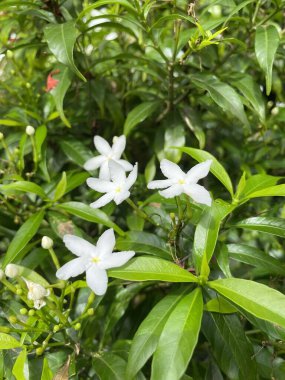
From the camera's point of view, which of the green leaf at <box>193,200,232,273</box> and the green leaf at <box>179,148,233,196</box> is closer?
the green leaf at <box>193,200,232,273</box>

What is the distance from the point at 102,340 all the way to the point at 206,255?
1.40 ft

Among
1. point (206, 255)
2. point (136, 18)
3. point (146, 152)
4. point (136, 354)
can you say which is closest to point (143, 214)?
point (206, 255)

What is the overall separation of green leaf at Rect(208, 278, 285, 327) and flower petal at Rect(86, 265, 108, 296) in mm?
209

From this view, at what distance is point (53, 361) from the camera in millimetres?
1070

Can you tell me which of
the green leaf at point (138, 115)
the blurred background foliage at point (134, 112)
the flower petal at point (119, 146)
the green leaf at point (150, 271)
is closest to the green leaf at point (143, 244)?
the blurred background foliage at point (134, 112)

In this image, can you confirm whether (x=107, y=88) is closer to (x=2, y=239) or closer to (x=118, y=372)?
(x=2, y=239)

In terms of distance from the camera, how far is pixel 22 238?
1132 millimetres

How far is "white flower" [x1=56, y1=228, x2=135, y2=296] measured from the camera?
0.91 meters

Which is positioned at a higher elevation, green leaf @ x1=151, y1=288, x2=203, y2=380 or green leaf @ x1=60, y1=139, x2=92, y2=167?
green leaf @ x1=60, y1=139, x2=92, y2=167

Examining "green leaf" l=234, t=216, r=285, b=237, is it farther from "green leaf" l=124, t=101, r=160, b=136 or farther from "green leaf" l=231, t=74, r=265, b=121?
"green leaf" l=124, t=101, r=160, b=136

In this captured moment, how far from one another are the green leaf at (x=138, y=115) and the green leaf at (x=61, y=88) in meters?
0.17

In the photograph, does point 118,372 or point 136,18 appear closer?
point 118,372

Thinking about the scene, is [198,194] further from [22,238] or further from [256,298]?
[22,238]

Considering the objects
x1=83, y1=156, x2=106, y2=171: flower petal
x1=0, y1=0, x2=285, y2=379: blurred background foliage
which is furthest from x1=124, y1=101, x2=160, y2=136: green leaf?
x1=83, y1=156, x2=106, y2=171: flower petal
